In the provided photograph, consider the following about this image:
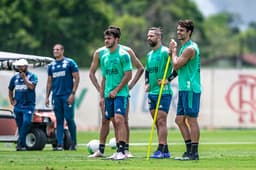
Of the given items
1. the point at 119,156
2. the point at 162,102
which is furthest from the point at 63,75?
the point at 119,156

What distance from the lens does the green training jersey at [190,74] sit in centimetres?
1778

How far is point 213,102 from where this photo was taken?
42188 millimetres

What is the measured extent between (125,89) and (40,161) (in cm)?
204

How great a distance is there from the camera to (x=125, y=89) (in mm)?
18328

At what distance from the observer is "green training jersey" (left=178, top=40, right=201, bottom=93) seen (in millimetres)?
17781

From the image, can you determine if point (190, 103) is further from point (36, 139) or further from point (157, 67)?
point (36, 139)

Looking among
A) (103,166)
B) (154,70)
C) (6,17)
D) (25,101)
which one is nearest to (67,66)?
(25,101)

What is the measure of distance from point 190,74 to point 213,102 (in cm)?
2446

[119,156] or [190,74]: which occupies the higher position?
[190,74]

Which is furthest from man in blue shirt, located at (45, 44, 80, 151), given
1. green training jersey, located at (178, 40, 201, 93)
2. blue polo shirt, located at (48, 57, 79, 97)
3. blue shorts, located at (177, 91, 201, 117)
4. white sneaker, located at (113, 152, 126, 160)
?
blue shorts, located at (177, 91, 201, 117)

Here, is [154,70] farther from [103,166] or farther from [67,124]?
[67,124]

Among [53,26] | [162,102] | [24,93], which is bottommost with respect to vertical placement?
[162,102]

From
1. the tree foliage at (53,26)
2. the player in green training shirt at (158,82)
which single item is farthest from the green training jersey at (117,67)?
the tree foliage at (53,26)

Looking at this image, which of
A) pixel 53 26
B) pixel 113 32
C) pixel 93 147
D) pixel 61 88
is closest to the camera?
pixel 113 32
